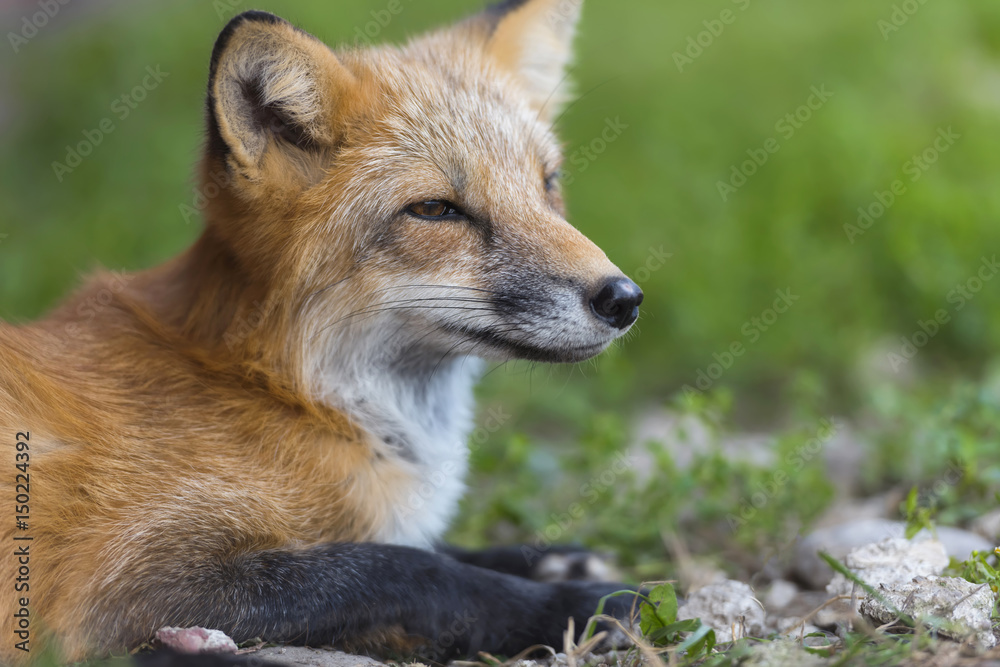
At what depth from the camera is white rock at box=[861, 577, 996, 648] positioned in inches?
115

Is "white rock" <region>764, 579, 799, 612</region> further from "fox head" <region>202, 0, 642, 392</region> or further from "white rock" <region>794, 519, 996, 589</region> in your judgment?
"fox head" <region>202, 0, 642, 392</region>

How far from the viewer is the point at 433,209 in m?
3.63

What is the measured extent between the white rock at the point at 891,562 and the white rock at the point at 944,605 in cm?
13

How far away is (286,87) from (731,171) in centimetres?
571

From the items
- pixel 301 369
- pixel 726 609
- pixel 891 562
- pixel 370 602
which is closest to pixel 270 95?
pixel 301 369

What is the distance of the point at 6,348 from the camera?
343 cm

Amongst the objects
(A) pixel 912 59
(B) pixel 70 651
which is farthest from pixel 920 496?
(A) pixel 912 59

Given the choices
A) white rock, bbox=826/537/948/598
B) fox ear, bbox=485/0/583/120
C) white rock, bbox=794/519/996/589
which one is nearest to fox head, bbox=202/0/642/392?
fox ear, bbox=485/0/583/120

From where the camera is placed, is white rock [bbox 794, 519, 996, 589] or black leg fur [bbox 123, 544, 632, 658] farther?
white rock [bbox 794, 519, 996, 589]

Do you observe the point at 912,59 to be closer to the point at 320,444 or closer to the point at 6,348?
the point at 320,444

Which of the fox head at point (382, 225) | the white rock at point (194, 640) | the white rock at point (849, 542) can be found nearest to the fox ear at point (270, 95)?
the fox head at point (382, 225)

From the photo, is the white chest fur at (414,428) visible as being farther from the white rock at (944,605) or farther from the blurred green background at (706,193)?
the white rock at (944,605)

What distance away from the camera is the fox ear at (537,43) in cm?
445

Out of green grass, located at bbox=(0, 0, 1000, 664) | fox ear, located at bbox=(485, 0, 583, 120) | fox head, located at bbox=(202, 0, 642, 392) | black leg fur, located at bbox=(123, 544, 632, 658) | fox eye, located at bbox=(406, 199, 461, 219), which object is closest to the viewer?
black leg fur, located at bbox=(123, 544, 632, 658)
